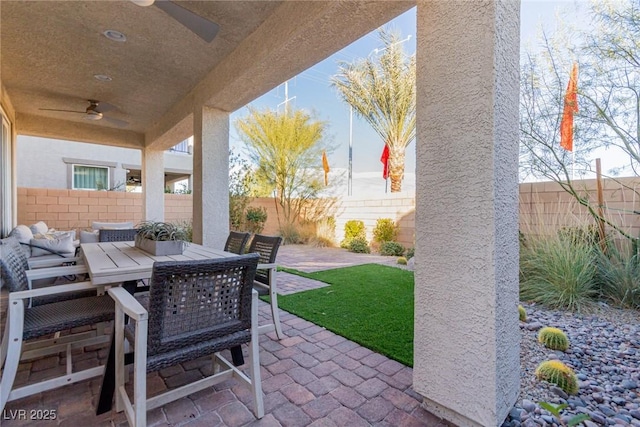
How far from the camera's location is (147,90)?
179 inches

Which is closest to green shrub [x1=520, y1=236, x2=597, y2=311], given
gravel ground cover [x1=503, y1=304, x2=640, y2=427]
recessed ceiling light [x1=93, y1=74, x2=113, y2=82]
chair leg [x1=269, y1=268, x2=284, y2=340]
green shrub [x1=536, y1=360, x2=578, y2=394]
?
gravel ground cover [x1=503, y1=304, x2=640, y2=427]

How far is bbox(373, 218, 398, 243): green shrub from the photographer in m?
7.81

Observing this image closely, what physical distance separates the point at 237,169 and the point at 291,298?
264 inches

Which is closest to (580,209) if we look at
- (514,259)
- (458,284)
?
(514,259)

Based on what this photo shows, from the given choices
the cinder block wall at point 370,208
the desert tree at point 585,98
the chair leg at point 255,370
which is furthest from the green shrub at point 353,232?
the chair leg at point 255,370

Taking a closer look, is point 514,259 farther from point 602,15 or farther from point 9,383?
point 602,15

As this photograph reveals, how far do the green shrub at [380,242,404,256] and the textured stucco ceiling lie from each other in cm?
492

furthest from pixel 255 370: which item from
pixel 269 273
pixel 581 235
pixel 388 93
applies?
pixel 388 93

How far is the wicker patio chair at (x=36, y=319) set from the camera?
157 centimetres

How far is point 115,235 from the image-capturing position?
3.80 m

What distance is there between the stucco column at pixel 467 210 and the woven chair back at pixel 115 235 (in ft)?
11.8

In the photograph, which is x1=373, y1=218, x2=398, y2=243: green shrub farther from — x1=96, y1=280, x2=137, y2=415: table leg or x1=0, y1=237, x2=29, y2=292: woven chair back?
x1=0, y1=237, x2=29, y2=292: woven chair back

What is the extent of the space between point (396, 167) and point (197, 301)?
8.68m

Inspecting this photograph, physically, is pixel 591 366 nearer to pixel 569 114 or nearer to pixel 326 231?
pixel 569 114
